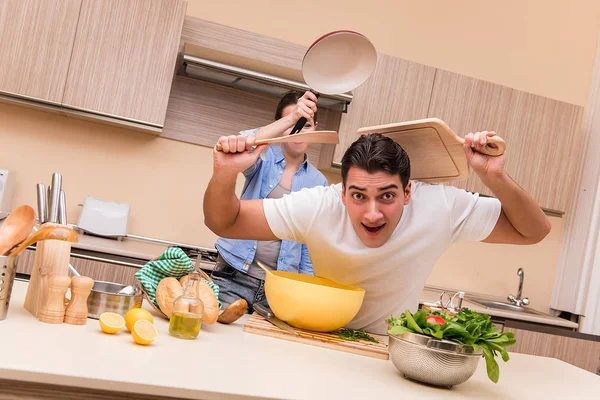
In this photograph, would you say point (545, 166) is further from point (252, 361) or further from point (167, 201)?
point (252, 361)

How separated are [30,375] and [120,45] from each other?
98.9 inches

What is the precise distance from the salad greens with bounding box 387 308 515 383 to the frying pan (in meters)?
0.82

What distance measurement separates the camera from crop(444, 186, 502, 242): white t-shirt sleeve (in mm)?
2037

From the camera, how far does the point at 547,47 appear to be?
171 inches

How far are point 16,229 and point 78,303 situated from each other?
21 cm

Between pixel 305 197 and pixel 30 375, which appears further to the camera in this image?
pixel 305 197

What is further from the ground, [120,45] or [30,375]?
[120,45]

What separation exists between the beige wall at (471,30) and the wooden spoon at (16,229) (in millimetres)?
2554

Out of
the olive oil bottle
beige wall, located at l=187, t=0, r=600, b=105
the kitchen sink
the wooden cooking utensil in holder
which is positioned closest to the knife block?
the wooden cooking utensil in holder

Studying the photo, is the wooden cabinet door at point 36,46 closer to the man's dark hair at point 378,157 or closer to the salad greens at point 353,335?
the man's dark hair at point 378,157

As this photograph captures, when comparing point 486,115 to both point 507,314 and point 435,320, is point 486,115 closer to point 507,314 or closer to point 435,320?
point 507,314

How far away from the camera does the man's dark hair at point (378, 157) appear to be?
1.80 meters

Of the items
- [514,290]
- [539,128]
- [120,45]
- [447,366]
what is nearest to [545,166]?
[539,128]

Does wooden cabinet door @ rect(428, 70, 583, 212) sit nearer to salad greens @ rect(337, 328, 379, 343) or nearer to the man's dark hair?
the man's dark hair
